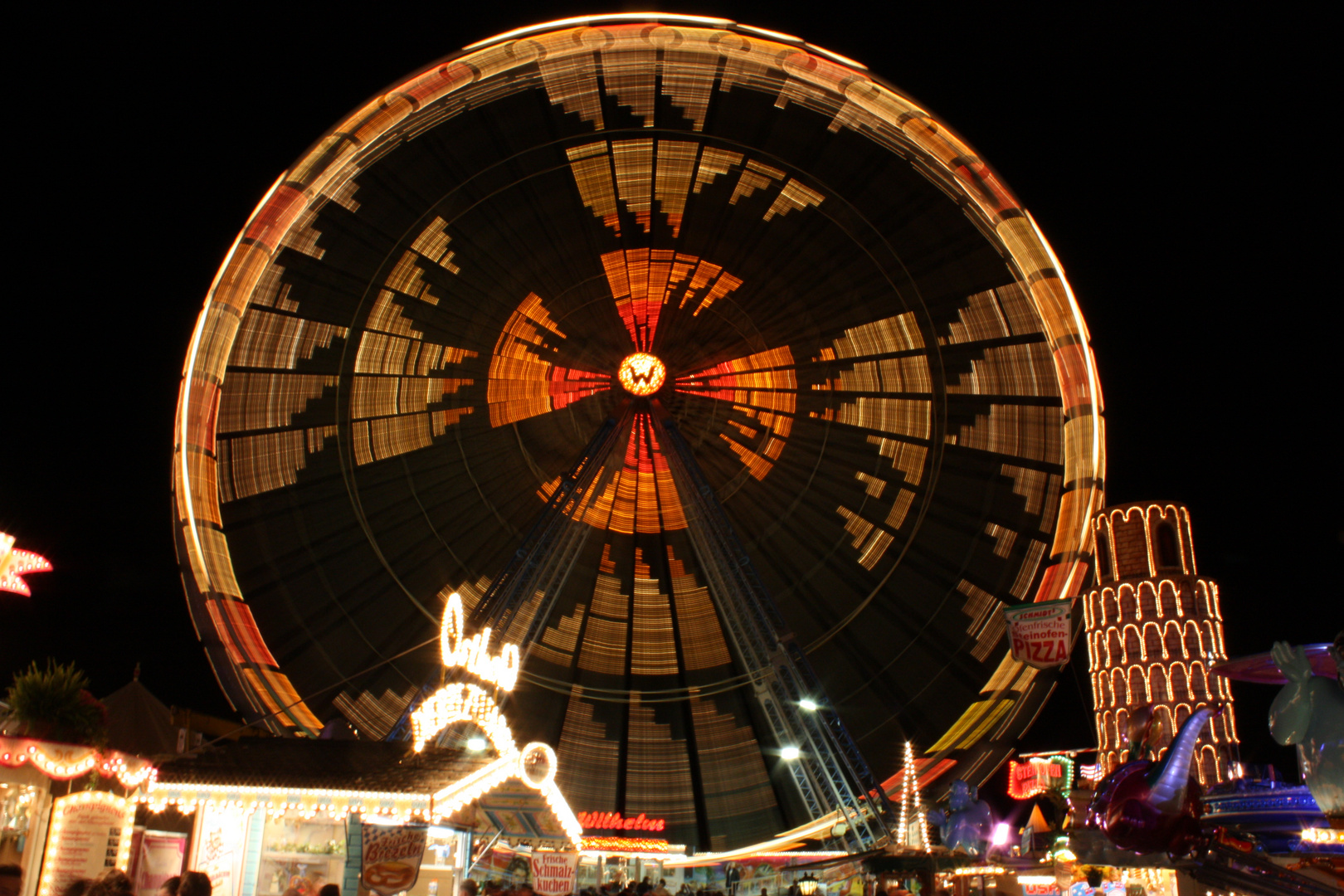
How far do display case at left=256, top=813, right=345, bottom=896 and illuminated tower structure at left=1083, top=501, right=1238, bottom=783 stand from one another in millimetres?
24100

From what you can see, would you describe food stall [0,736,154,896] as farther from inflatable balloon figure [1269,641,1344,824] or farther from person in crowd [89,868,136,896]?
inflatable balloon figure [1269,641,1344,824]

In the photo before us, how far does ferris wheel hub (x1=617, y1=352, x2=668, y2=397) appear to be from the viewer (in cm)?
1518

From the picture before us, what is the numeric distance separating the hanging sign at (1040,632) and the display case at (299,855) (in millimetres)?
8605

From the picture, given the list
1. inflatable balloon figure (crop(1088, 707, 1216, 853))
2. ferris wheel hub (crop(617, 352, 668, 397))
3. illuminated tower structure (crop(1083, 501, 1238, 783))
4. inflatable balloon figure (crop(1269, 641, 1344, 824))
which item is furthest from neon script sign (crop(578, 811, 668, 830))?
illuminated tower structure (crop(1083, 501, 1238, 783))

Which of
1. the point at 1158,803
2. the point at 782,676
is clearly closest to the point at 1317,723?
the point at 1158,803

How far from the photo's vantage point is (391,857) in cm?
752

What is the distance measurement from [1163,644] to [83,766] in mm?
27696

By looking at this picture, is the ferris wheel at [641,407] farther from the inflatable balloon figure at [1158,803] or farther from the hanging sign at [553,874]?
the inflatable balloon figure at [1158,803]

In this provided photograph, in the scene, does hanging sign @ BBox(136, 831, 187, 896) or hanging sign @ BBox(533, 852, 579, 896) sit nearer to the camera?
hanging sign @ BBox(533, 852, 579, 896)

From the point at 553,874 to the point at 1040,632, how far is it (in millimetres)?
7220

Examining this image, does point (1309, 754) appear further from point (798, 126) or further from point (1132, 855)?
point (798, 126)

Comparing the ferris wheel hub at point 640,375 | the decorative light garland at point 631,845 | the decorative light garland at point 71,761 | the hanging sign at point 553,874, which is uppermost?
the ferris wheel hub at point 640,375

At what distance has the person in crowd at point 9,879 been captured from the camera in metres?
5.75

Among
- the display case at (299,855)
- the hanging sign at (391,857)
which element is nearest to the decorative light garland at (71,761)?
the display case at (299,855)
